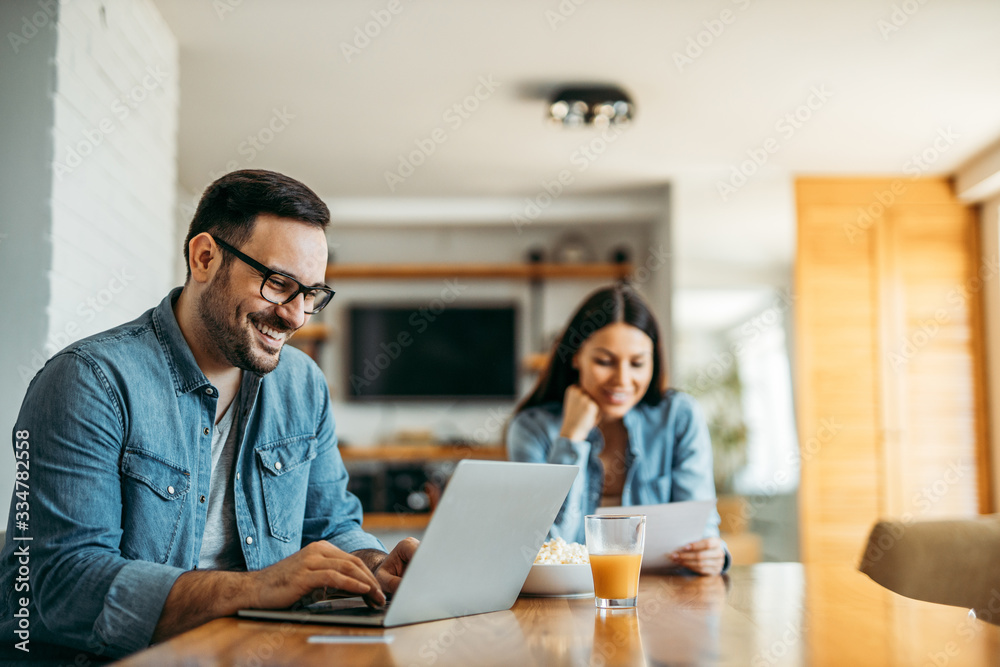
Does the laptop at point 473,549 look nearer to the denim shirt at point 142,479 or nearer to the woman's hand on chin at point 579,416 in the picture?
the denim shirt at point 142,479

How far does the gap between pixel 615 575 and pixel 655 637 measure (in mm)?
195

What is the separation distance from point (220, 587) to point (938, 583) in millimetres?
1239

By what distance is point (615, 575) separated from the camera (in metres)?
1.16

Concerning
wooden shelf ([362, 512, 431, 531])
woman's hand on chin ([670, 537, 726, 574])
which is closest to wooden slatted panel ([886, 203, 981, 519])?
wooden shelf ([362, 512, 431, 531])

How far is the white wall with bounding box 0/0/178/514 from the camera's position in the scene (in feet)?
6.91

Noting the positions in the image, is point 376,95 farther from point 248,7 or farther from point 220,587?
point 220,587

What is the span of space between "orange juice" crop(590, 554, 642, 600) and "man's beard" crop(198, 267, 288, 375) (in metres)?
0.62

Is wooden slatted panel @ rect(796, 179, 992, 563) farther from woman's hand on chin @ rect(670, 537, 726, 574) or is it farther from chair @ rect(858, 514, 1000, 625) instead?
woman's hand on chin @ rect(670, 537, 726, 574)

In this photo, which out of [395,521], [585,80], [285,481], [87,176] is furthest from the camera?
[395,521]

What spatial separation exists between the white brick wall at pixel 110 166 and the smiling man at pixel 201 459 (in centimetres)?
91

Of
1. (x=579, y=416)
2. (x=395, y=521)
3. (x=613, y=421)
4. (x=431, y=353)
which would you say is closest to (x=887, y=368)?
(x=431, y=353)

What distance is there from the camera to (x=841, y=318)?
470 cm

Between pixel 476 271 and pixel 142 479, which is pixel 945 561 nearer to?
pixel 142 479

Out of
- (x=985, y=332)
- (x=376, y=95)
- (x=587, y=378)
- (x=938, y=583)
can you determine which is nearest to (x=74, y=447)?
(x=587, y=378)
